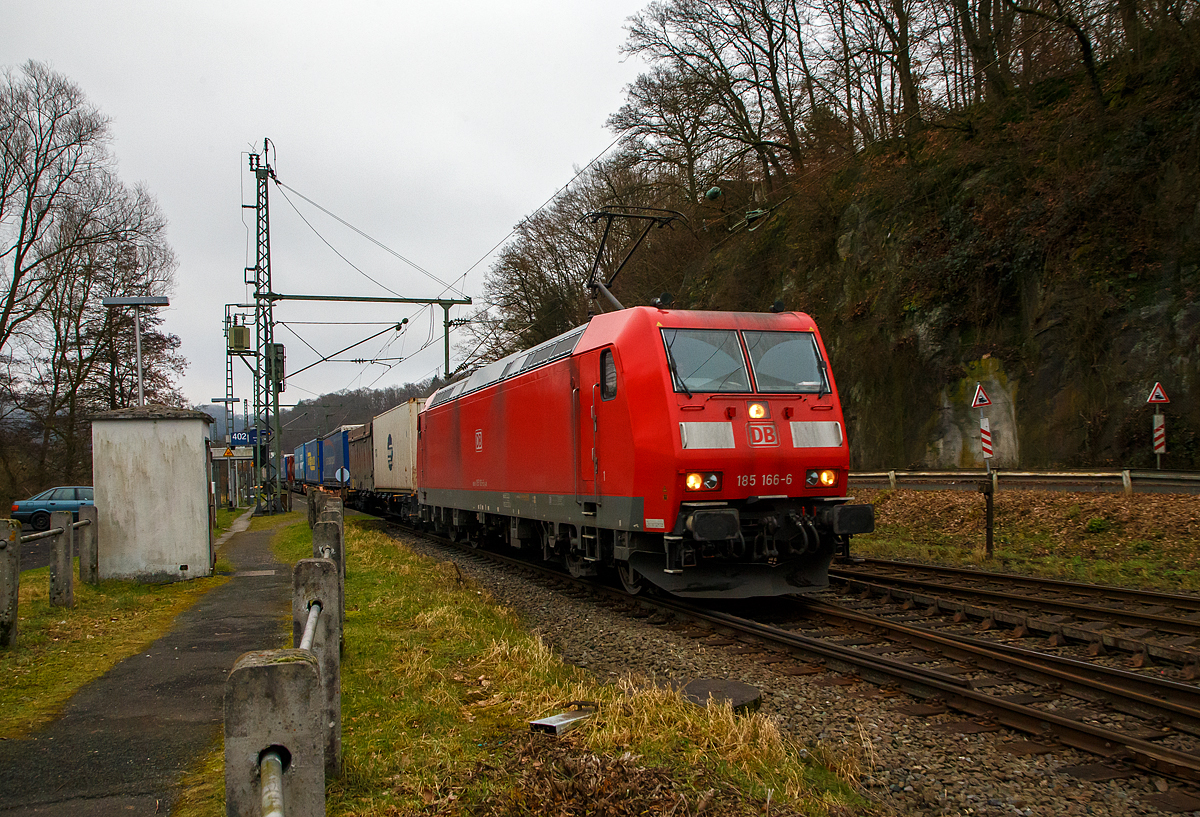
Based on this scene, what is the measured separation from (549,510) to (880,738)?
20.8 feet

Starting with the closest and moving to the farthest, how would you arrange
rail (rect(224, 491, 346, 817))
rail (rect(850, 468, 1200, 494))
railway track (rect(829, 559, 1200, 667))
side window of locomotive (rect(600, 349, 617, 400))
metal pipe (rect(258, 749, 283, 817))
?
metal pipe (rect(258, 749, 283, 817)), rail (rect(224, 491, 346, 817)), railway track (rect(829, 559, 1200, 667)), side window of locomotive (rect(600, 349, 617, 400)), rail (rect(850, 468, 1200, 494))

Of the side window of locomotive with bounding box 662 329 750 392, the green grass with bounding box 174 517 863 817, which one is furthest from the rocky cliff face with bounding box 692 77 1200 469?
the green grass with bounding box 174 517 863 817

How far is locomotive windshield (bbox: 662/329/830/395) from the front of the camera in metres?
8.67

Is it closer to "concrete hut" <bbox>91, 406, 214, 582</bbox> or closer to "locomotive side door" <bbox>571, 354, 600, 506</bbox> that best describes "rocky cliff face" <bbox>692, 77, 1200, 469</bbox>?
"locomotive side door" <bbox>571, 354, 600, 506</bbox>

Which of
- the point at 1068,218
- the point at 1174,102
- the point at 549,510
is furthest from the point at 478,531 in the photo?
the point at 1174,102

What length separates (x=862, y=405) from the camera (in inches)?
988

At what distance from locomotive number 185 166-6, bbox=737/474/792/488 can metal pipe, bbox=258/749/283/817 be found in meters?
6.38

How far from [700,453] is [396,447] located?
16.9 m

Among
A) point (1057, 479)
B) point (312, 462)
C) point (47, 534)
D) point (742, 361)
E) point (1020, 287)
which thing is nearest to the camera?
point (47, 534)

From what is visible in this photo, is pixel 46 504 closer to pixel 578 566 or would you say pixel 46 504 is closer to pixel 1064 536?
pixel 578 566

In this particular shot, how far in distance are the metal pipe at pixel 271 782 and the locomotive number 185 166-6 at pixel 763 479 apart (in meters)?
6.38

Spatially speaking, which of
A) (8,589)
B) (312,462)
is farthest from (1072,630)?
(312,462)

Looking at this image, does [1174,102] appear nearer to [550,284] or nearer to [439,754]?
[439,754]

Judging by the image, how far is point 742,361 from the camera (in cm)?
907
